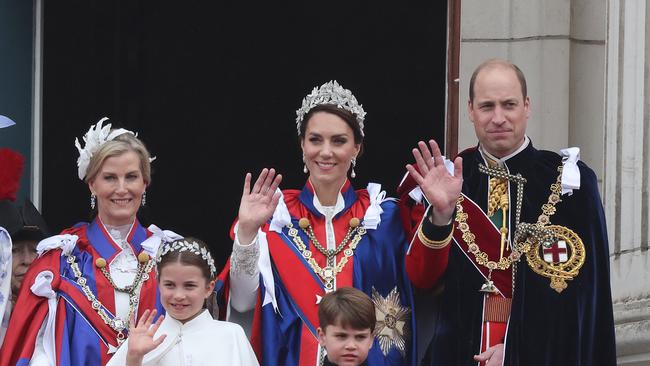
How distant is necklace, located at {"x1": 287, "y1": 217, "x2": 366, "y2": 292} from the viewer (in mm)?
6375

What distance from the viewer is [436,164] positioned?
20.2 ft

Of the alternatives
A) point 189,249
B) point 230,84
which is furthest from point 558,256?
point 230,84

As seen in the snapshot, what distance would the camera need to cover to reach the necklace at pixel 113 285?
630 cm

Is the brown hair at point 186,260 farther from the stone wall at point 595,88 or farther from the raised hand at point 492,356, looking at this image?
the stone wall at point 595,88

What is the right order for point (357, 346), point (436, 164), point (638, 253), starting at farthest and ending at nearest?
point (638, 253) → point (436, 164) → point (357, 346)

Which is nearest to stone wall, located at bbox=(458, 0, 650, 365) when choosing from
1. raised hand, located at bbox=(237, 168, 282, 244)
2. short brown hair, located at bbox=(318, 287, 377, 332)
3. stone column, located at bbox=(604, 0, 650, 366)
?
stone column, located at bbox=(604, 0, 650, 366)

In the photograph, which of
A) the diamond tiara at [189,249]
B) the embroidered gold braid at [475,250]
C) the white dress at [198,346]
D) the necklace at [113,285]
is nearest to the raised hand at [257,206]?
the diamond tiara at [189,249]

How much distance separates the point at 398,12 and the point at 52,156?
2298mm

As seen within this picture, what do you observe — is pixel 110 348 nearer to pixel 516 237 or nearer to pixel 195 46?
pixel 516 237

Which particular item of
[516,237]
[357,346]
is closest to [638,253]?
[516,237]

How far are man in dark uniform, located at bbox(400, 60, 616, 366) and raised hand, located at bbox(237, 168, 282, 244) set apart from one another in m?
0.56

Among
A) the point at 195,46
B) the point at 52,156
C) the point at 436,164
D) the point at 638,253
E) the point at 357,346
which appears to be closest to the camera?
the point at 357,346

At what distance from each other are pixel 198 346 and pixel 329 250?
0.73m

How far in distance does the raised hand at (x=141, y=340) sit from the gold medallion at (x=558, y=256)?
144 cm
